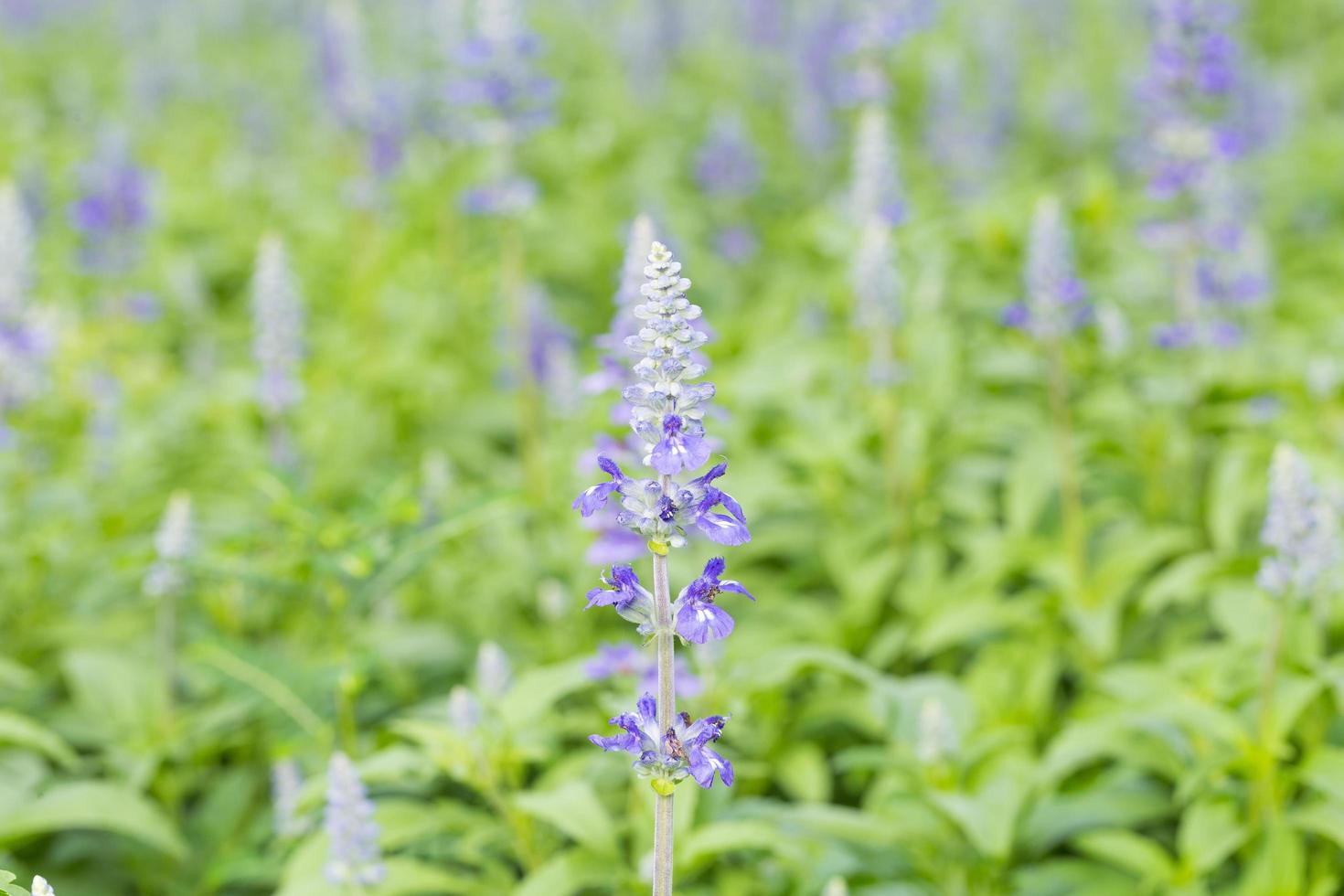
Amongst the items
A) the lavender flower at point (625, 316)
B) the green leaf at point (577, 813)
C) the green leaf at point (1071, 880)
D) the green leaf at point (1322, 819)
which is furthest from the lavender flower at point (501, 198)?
the green leaf at point (1322, 819)

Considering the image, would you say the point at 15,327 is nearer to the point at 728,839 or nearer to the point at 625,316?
the point at 625,316

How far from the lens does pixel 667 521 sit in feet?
9.20

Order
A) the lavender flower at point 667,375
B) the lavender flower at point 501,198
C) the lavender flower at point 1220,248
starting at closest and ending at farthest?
the lavender flower at point 667,375 < the lavender flower at point 1220,248 < the lavender flower at point 501,198

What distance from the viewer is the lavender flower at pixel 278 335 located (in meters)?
6.41

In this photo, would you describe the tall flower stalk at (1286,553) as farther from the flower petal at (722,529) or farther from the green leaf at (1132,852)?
the flower petal at (722,529)

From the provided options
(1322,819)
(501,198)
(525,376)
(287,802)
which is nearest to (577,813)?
(287,802)

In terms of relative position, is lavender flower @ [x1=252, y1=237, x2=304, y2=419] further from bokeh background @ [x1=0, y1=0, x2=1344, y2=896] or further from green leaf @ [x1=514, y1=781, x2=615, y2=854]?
green leaf @ [x1=514, y1=781, x2=615, y2=854]

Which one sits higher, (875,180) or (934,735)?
(875,180)

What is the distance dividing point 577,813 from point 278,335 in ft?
11.2

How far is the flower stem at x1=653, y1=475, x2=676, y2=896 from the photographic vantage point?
282cm

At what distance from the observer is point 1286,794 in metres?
4.78

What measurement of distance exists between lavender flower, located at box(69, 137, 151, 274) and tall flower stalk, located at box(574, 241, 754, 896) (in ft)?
22.4

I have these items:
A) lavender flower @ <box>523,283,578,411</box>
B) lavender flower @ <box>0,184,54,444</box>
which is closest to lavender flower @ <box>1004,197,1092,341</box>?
lavender flower @ <box>523,283,578,411</box>

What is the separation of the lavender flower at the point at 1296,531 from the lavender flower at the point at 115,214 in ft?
23.8
